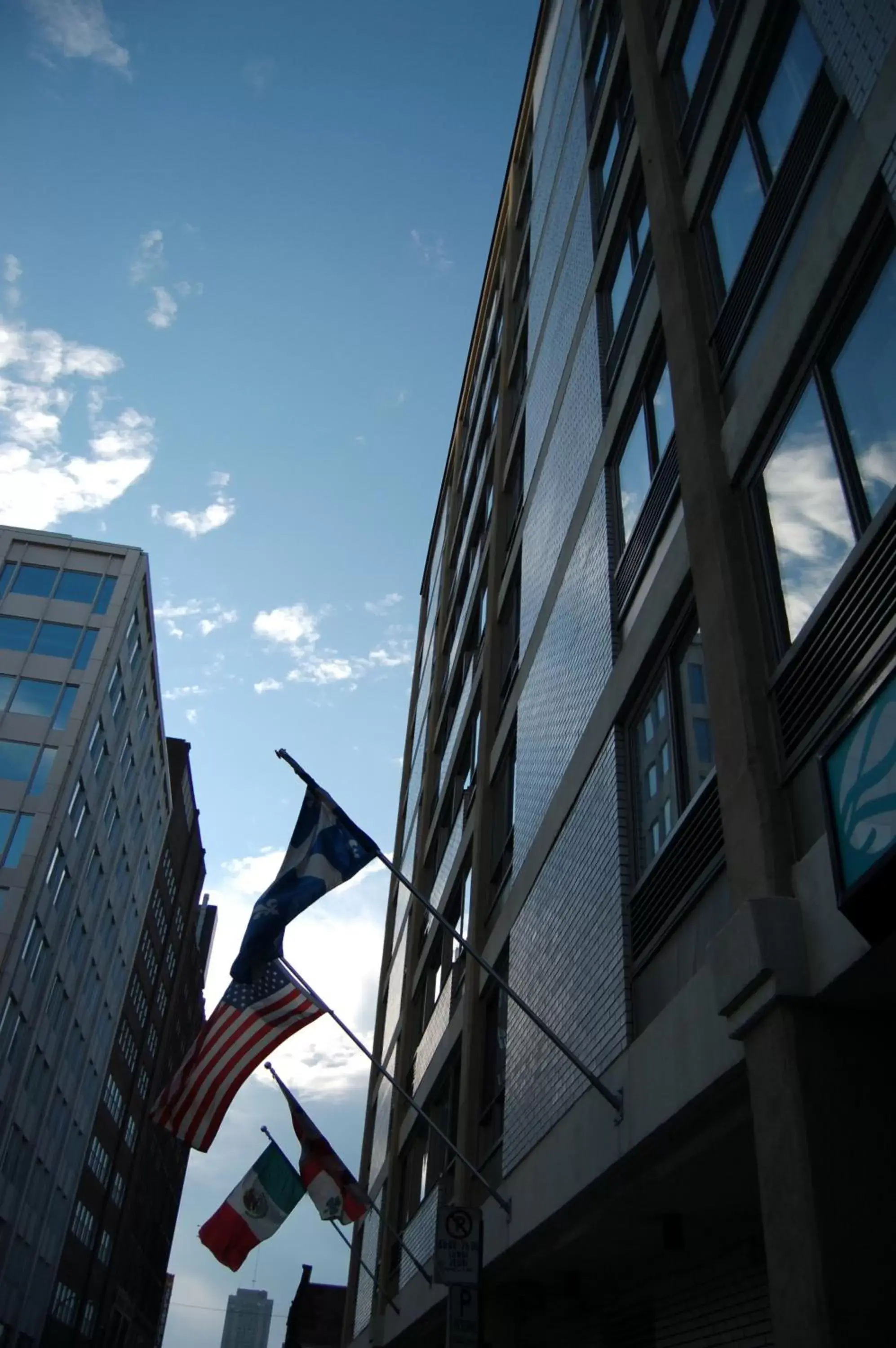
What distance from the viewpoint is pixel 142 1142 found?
3172 inches

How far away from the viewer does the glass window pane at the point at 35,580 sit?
164 ft

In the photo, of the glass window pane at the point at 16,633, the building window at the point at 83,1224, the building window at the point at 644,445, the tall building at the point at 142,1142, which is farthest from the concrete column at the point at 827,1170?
the building window at the point at 83,1224

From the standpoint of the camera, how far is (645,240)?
14.1 meters

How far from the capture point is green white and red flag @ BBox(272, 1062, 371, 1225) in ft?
60.5

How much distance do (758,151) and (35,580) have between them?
4590 cm

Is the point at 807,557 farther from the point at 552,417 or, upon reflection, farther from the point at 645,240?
the point at 552,417

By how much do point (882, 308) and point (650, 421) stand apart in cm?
544

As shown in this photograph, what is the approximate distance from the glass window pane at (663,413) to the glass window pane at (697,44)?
3200mm

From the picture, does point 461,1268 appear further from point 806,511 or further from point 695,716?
point 806,511

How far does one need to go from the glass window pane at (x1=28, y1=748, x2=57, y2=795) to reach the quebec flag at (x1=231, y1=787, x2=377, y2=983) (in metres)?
34.3

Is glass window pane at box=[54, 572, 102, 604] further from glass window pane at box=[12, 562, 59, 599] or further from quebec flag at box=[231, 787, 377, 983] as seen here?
quebec flag at box=[231, 787, 377, 983]

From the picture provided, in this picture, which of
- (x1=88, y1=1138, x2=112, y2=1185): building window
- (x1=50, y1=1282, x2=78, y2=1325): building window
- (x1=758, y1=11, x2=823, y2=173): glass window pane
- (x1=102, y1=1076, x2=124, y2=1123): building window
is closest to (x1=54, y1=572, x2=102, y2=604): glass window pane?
(x1=102, y1=1076, x2=124, y2=1123): building window

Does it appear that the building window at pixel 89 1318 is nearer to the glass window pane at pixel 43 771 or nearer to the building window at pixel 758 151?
the glass window pane at pixel 43 771

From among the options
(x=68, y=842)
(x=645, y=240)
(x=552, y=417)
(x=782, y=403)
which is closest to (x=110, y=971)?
(x=68, y=842)
